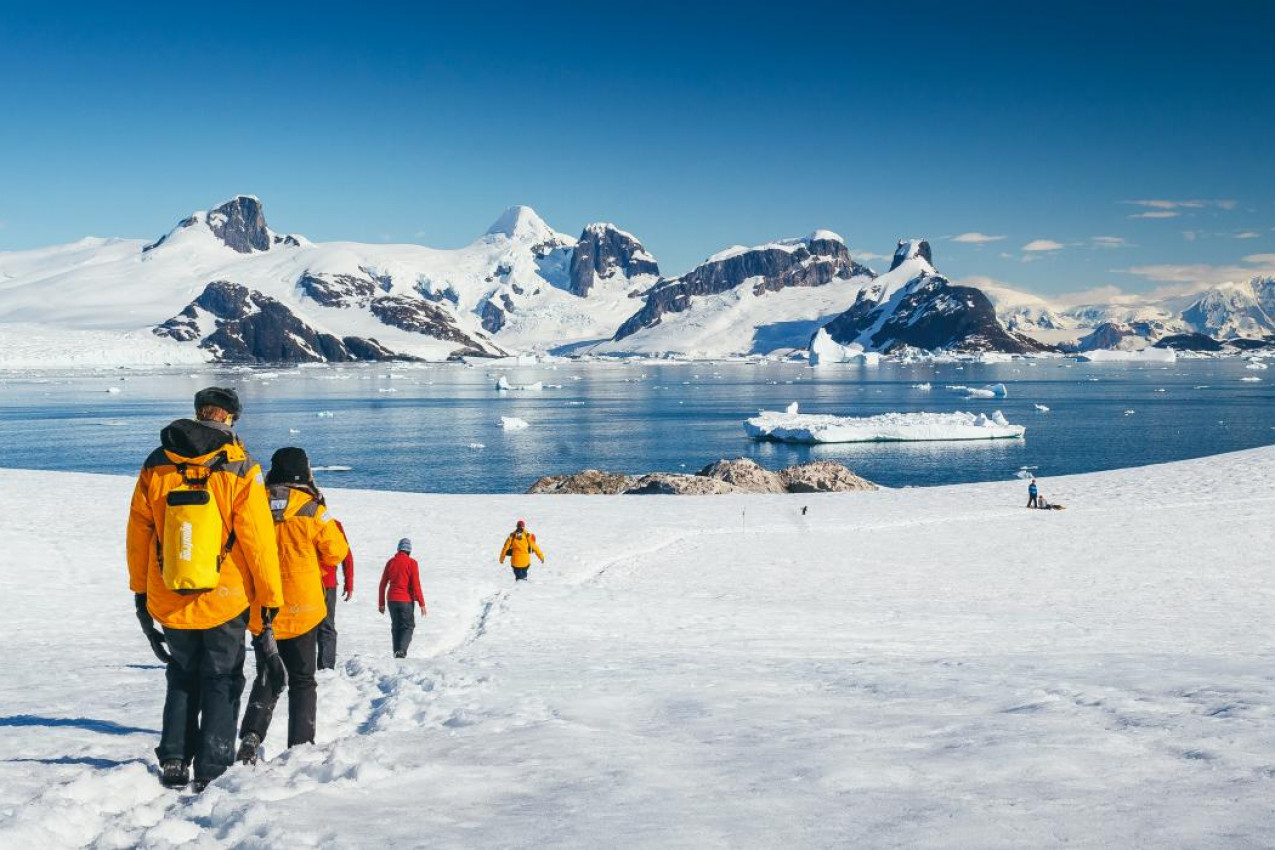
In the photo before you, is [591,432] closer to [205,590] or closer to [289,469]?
[289,469]

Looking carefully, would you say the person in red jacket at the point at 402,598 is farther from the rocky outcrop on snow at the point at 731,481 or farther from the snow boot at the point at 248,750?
the rocky outcrop on snow at the point at 731,481

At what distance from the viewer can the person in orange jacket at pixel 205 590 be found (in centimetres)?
577

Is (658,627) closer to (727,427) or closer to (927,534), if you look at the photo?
(927,534)

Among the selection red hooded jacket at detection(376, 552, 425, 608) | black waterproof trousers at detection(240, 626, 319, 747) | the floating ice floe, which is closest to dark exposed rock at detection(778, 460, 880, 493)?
red hooded jacket at detection(376, 552, 425, 608)

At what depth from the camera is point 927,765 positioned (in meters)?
6.21

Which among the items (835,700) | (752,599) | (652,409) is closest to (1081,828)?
(835,700)

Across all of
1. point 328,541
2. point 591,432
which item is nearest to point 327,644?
point 328,541

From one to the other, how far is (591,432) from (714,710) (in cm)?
7484

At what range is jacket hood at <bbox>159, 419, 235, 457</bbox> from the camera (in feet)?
18.4

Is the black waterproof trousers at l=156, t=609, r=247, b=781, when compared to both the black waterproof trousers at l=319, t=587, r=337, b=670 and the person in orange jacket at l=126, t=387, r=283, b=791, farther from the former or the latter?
the black waterproof trousers at l=319, t=587, r=337, b=670

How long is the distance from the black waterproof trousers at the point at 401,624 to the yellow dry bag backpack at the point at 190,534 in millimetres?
6550

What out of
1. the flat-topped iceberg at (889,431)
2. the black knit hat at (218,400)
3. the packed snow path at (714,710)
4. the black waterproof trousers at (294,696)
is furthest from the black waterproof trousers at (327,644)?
the flat-topped iceberg at (889,431)

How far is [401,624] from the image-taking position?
12.3 metres

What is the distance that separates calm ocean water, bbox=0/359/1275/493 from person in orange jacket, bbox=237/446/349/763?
4260cm
